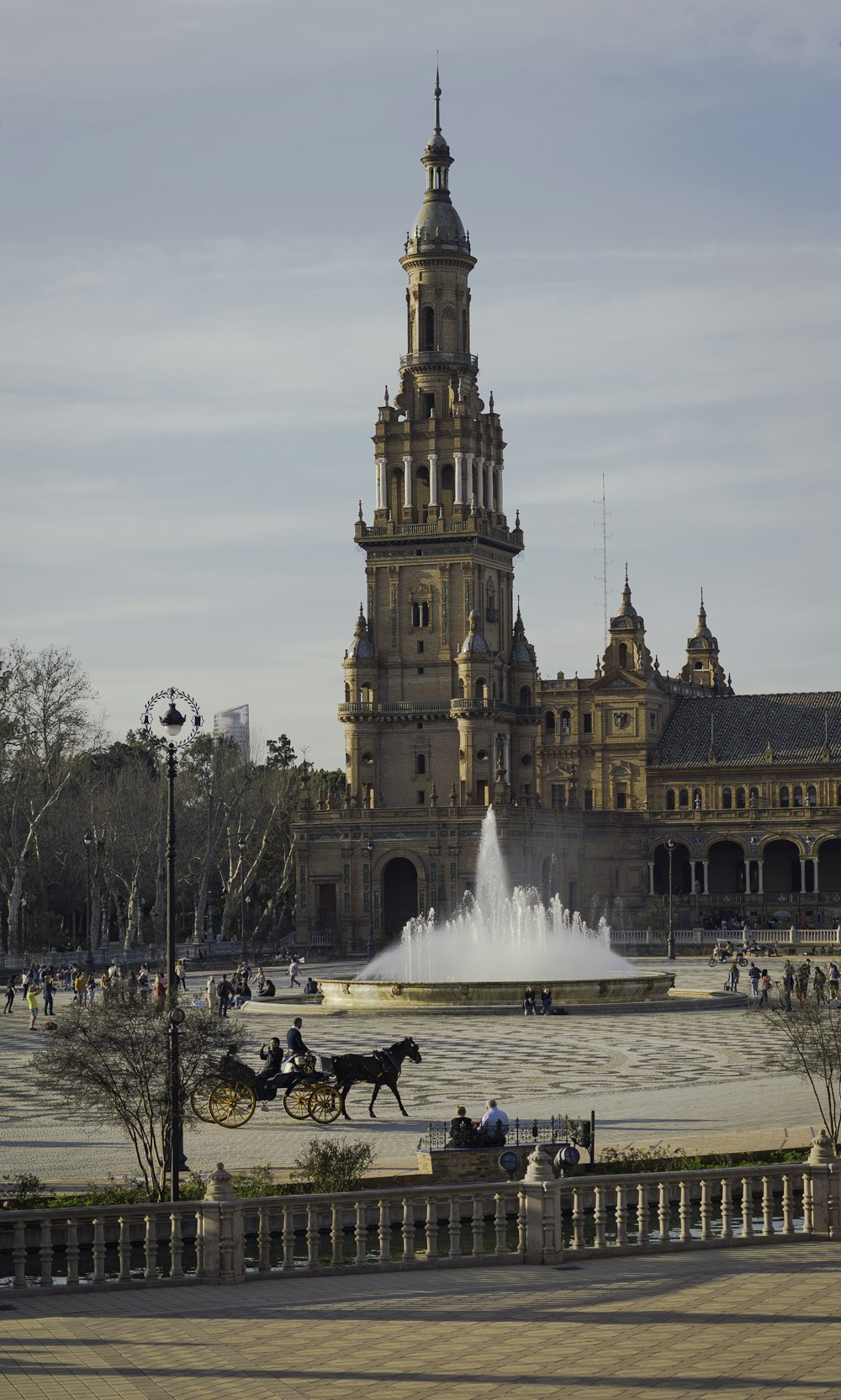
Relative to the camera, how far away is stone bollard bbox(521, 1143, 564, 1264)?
21562 millimetres

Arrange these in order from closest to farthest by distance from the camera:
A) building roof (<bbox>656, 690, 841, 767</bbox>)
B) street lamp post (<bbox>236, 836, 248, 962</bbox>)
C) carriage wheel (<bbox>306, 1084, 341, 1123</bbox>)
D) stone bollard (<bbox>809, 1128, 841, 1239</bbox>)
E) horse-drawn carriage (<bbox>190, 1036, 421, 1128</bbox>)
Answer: stone bollard (<bbox>809, 1128, 841, 1239</bbox>) → horse-drawn carriage (<bbox>190, 1036, 421, 1128</bbox>) → carriage wheel (<bbox>306, 1084, 341, 1123</bbox>) → street lamp post (<bbox>236, 836, 248, 962</bbox>) → building roof (<bbox>656, 690, 841, 767</bbox>)

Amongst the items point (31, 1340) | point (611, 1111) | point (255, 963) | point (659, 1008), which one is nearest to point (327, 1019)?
point (659, 1008)

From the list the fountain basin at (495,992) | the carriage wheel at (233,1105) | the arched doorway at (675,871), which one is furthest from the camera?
the arched doorway at (675,871)

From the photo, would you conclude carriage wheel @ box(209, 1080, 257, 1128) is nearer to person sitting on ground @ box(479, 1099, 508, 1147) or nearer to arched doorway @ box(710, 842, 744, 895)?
Result: person sitting on ground @ box(479, 1099, 508, 1147)

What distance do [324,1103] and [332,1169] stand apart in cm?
963

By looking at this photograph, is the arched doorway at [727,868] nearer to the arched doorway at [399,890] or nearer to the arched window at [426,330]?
the arched doorway at [399,890]

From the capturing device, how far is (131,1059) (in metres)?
27.1

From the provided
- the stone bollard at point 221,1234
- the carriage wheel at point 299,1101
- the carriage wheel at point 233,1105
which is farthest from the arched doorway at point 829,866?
the stone bollard at point 221,1234

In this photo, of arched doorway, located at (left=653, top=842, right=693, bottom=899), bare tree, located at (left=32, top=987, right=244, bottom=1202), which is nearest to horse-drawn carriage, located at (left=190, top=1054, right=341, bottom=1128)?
bare tree, located at (left=32, top=987, right=244, bottom=1202)

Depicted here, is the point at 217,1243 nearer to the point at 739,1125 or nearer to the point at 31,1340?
the point at 31,1340

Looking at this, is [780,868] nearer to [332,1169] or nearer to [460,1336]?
[332,1169]

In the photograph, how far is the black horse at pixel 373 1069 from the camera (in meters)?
34.3

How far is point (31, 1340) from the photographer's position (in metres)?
18.1

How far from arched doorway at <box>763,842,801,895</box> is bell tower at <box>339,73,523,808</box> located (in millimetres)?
18313
